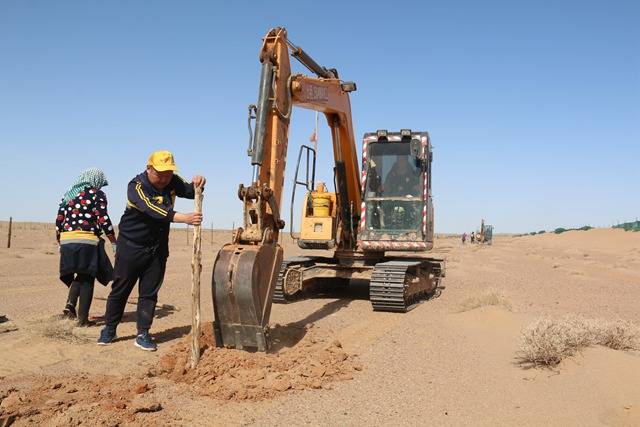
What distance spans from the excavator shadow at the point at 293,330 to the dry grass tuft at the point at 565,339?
2457 millimetres

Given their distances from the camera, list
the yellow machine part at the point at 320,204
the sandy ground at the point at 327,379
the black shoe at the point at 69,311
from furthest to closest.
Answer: the yellow machine part at the point at 320,204
the black shoe at the point at 69,311
the sandy ground at the point at 327,379

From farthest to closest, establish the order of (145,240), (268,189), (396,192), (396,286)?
1. (396,192)
2. (396,286)
3. (268,189)
4. (145,240)

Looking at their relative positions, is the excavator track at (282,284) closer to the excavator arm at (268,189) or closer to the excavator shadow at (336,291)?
the excavator shadow at (336,291)

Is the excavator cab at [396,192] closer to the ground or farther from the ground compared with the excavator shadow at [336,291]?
farther from the ground

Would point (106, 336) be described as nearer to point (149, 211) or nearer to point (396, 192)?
point (149, 211)

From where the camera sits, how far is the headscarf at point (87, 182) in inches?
272

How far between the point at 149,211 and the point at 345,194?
5.33m

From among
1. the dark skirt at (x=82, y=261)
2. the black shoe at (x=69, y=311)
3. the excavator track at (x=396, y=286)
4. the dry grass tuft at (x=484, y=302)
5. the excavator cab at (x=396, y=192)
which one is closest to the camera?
the dark skirt at (x=82, y=261)

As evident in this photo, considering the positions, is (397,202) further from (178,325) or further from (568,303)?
(178,325)

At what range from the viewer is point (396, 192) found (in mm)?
10445

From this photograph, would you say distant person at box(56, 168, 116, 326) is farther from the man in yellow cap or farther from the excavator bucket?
the excavator bucket

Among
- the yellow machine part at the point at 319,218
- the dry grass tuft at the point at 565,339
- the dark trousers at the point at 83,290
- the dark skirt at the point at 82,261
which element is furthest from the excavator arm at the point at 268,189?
the dry grass tuft at the point at 565,339

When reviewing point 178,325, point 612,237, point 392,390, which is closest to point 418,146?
point 178,325

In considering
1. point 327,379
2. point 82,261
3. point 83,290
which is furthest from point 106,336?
point 327,379
